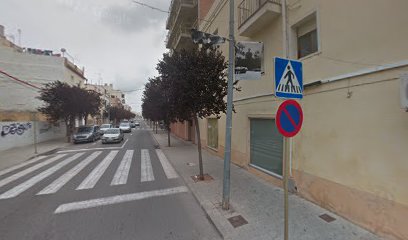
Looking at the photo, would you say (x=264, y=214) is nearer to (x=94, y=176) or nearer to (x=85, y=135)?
(x=94, y=176)

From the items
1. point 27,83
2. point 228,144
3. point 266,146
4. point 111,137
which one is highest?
point 27,83

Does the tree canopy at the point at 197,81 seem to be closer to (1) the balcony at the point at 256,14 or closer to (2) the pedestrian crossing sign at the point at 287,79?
(1) the balcony at the point at 256,14

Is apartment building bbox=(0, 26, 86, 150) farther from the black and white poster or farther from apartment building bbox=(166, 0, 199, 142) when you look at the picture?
the black and white poster

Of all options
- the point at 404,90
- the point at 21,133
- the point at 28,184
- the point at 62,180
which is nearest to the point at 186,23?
the point at 21,133

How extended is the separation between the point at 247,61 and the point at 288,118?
8.54 ft

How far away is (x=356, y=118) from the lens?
13.1 feet

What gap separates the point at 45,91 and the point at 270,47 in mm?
21215

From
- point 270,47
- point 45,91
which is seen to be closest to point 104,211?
point 270,47

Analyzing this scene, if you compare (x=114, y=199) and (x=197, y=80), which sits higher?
(x=197, y=80)

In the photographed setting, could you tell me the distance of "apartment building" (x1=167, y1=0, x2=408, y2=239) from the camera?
134 inches

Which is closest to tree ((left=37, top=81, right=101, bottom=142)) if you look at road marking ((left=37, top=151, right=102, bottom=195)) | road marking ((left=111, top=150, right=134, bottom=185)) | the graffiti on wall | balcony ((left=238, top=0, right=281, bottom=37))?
the graffiti on wall

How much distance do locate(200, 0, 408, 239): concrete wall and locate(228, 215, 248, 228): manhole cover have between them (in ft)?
6.24

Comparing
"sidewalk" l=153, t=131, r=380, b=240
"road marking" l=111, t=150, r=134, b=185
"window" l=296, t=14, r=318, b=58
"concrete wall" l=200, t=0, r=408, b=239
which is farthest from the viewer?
"road marking" l=111, t=150, r=134, b=185

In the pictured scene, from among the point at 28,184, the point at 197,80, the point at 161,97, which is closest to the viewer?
the point at 197,80
